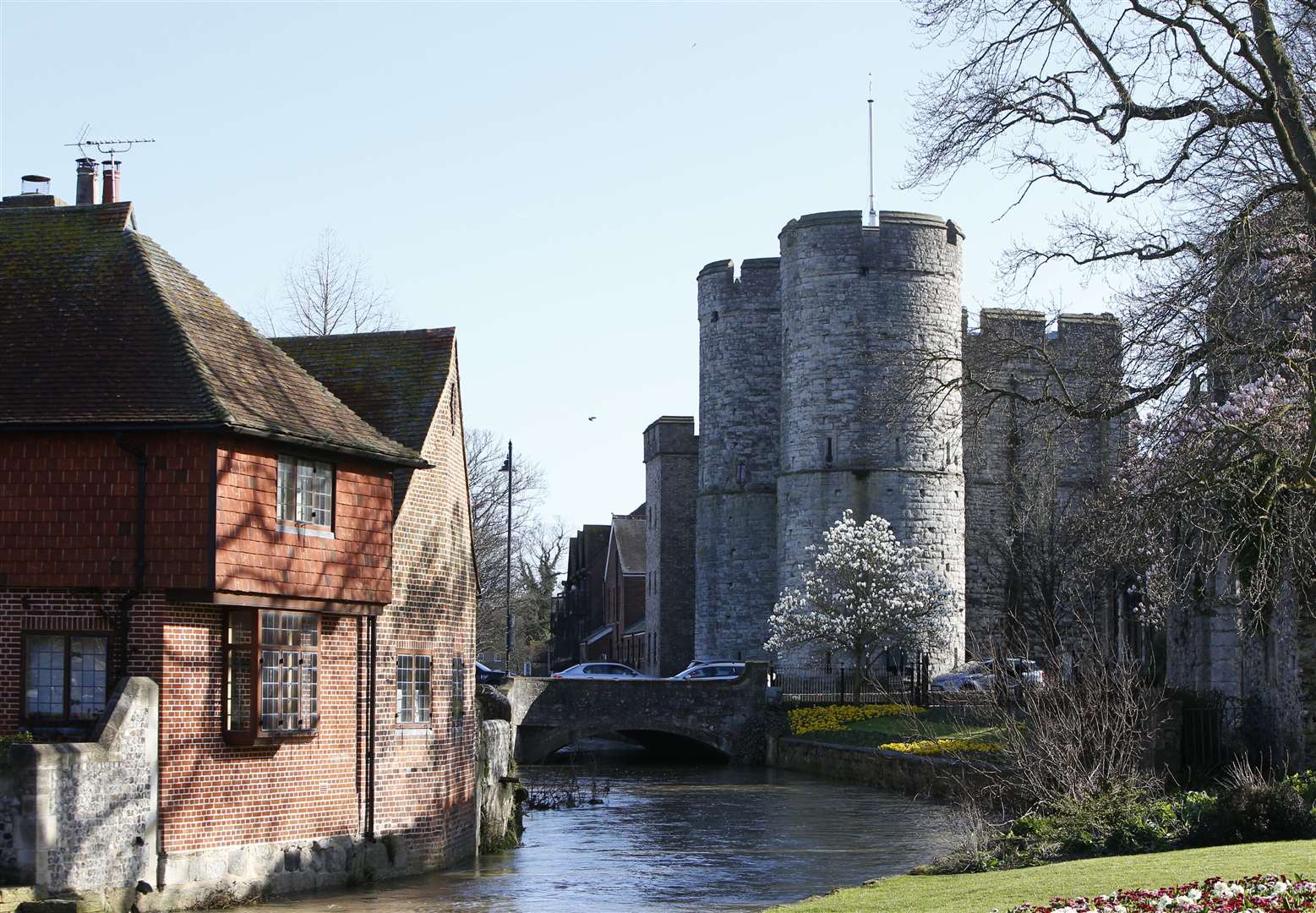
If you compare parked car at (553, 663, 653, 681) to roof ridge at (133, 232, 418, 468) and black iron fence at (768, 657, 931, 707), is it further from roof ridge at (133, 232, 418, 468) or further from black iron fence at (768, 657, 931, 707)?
roof ridge at (133, 232, 418, 468)

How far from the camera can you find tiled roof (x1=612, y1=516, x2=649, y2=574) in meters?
88.2

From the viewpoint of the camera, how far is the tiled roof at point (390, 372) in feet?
83.6

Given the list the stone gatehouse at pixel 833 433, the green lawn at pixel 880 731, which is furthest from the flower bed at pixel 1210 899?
the stone gatehouse at pixel 833 433

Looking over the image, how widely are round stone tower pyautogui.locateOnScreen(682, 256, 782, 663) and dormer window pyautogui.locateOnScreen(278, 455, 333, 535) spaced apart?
42.7 m

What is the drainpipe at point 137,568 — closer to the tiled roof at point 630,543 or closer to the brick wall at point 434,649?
the brick wall at point 434,649

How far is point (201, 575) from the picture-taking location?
66.2 feet

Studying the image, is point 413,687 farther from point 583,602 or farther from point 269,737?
point 583,602

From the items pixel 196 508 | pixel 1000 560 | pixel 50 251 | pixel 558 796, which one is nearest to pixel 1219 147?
pixel 196 508

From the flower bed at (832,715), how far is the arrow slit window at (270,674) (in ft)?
93.6

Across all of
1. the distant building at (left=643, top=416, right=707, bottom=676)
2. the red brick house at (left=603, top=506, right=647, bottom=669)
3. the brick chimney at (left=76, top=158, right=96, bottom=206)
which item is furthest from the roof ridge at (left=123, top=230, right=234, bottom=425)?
the red brick house at (left=603, top=506, right=647, bottom=669)

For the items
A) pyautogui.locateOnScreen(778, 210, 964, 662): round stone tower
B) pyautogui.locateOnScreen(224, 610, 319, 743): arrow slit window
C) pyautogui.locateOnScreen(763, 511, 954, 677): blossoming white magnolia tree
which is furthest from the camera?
pyautogui.locateOnScreen(778, 210, 964, 662): round stone tower

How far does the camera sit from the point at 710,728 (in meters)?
52.3

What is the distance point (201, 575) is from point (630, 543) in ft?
229

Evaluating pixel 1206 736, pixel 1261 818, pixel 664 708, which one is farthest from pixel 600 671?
pixel 1261 818
